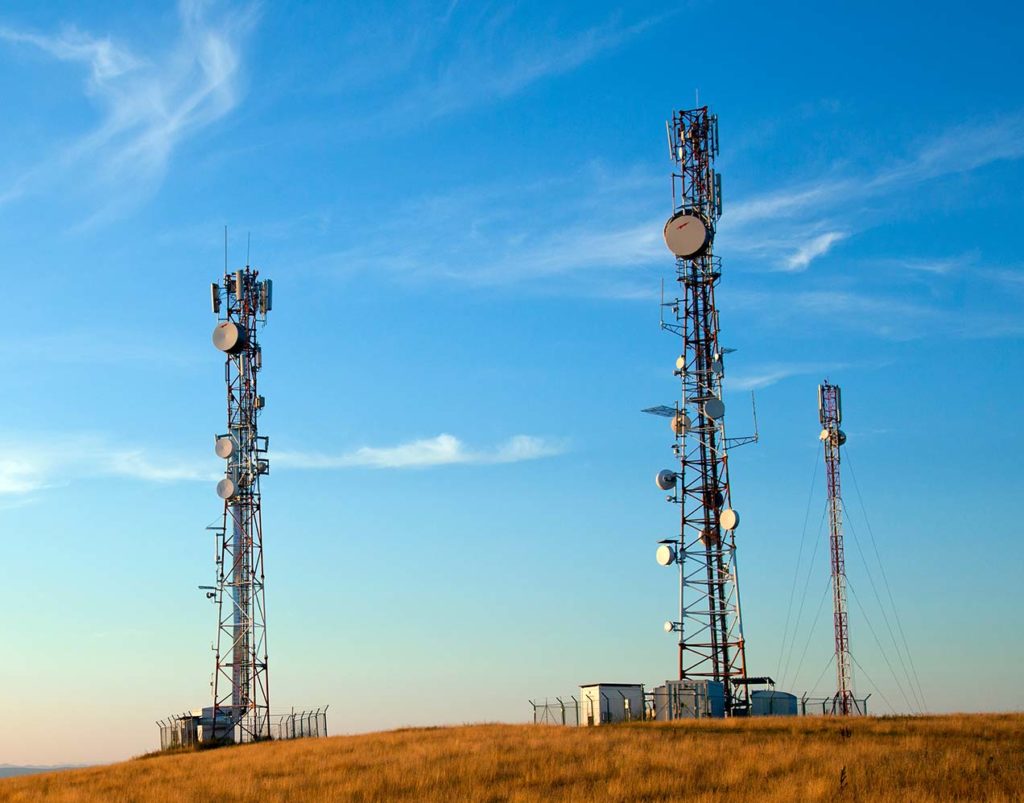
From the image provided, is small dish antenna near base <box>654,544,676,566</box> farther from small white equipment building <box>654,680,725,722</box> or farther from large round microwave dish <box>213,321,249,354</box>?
large round microwave dish <box>213,321,249,354</box>

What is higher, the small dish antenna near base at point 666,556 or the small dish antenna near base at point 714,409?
the small dish antenna near base at point 714,409

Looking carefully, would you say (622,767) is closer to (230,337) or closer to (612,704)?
(612,704)

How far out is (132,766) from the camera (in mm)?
54594

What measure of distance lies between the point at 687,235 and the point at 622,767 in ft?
104

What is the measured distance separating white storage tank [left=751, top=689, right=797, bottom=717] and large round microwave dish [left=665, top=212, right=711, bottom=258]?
21.1 m

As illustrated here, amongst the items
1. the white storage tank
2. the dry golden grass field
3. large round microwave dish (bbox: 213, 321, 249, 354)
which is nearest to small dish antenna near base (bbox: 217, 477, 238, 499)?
large round microwave dish (bbox: 213, 321, 249, 354)

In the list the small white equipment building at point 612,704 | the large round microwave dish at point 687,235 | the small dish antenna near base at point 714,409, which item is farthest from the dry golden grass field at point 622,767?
the large round microwave dish at point 687,235

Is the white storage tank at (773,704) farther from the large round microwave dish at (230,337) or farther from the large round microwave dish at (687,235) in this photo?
the large round microwave dish at (230,337)

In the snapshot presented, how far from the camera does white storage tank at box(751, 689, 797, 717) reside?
192 ft

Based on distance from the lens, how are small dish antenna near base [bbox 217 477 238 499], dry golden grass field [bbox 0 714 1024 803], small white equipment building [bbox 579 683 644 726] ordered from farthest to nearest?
small dish antenna near base [bbox 217 477 238 499] < small white equipment building [bbox 579 683 644 726] < dry golden grass field [bbox 0 714 1024 803]

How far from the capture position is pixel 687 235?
62.9 m

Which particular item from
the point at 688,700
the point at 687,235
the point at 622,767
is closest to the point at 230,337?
the point at 687,235

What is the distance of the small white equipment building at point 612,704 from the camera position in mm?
A: 55969

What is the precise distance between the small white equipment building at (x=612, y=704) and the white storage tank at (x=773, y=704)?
573 centimetres
